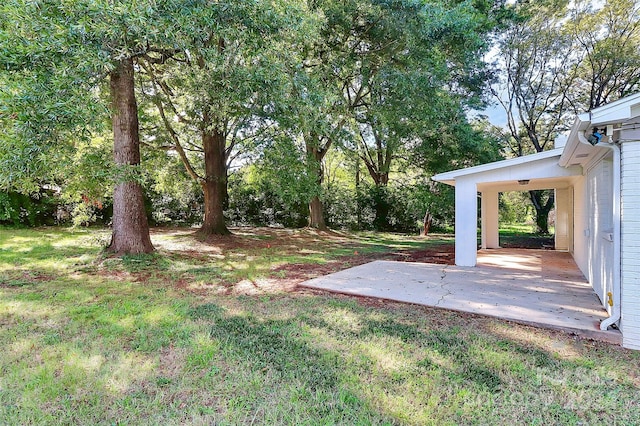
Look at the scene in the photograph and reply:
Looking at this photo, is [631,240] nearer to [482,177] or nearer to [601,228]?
[601,228]

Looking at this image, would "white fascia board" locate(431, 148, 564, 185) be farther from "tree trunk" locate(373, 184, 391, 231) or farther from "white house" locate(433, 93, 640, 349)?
"tree trunk" locate(373, 184, 391, 231)

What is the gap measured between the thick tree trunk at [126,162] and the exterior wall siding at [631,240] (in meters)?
8.14

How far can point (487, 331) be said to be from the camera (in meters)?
3.73

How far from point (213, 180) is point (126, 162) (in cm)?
464

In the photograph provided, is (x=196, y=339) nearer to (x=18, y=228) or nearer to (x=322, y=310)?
(x=322, y=310)

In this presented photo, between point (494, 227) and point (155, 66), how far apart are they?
1171cm

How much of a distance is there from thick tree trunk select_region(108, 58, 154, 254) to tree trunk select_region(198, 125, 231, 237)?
13.2 feet

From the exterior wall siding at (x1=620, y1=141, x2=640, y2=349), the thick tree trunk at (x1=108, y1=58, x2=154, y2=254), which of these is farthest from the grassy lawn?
the thick tree trunk at (x1=108, y1=58, x2=154, y2=254)

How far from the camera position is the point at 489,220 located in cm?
1137

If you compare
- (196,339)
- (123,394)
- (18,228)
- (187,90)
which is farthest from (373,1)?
(18,228)

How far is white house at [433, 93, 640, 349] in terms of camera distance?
3.29 m

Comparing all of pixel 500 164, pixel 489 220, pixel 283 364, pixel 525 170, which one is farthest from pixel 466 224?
pixel 283 364

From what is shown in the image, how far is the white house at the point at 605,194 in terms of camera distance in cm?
329

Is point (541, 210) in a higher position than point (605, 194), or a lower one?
lower
